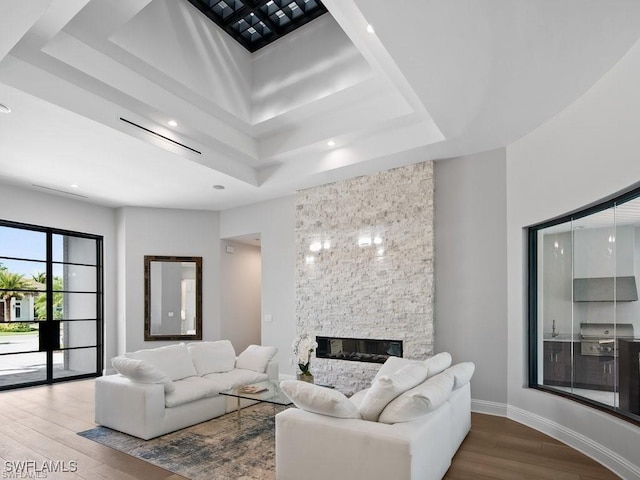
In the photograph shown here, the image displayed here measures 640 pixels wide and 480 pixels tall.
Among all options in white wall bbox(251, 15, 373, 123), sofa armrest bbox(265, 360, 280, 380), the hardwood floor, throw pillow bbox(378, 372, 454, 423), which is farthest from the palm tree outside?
throw pillow bbox(378, 372, 454, 423)

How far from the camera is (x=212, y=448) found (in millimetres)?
3908

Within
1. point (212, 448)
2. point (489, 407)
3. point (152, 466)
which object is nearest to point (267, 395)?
point (212, 448)

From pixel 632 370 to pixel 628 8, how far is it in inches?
112

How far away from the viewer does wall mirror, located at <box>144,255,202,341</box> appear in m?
Answer: 8.05

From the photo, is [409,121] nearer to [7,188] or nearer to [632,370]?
[632,370]

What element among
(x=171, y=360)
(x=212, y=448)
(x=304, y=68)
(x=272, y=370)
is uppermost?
(x=304, y=68)

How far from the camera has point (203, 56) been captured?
493 centimetres

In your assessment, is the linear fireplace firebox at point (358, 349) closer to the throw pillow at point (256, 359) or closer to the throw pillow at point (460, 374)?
the throw pillow at point (256, 359)

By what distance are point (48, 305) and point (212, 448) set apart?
4.97m

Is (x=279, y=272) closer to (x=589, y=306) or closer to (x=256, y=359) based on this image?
(x=256, y=359)

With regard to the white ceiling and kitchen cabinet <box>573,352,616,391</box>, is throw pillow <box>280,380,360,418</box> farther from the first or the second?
the white ceiling

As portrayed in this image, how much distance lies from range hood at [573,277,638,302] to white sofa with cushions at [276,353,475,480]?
1.86m

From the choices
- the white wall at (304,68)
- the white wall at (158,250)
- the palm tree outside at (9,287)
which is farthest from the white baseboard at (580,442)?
the palm tree outside at (9,287)

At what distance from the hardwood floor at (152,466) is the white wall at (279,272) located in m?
2.97
